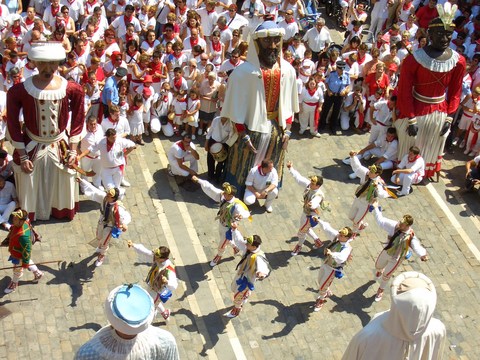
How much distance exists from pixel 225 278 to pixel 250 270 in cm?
134

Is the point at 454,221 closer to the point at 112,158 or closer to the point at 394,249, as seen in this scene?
the point at 394,249

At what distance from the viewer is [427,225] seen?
13805mm

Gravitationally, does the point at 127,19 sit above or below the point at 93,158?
above

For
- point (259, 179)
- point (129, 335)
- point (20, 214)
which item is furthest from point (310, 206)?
point (129, 335)

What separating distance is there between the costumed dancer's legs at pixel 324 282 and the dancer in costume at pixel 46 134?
4.14m

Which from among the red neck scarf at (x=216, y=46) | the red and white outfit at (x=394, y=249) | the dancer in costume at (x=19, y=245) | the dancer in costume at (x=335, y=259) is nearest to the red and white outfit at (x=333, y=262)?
the dancer in costume at (x=335, y=259)

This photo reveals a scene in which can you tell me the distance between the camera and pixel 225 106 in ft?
43.2

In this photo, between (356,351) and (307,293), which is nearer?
(356,351)

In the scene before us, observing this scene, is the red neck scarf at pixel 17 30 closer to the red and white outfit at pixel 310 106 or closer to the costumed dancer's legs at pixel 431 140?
the red and white outfit at pixel 310 106

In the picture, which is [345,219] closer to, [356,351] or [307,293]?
[307,293]

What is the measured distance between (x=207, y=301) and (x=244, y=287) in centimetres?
92

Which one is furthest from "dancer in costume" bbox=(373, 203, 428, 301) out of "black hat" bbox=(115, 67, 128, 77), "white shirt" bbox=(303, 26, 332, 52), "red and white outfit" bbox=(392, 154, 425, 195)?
"white shirt" bbox=(303, 26, 332, 52)

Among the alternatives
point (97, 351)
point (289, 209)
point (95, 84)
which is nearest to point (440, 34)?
point (289, 209)

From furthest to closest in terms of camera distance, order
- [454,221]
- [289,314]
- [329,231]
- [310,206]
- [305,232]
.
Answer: [454,221] → [305,232] → [310,206] → [329,231] → [289,314]
